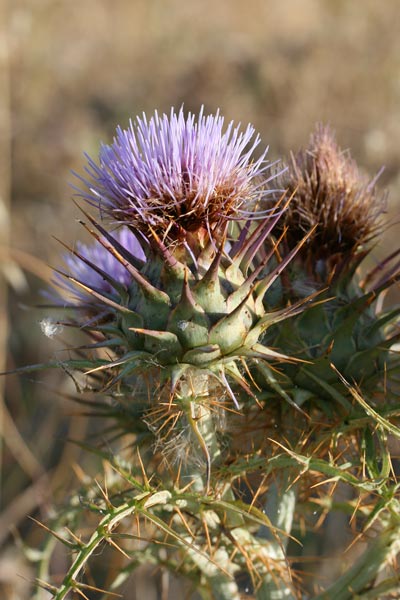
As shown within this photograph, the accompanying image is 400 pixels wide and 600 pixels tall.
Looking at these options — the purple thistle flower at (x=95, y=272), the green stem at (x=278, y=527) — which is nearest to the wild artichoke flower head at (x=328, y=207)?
the purple thistle flower at (x=95, y=272)

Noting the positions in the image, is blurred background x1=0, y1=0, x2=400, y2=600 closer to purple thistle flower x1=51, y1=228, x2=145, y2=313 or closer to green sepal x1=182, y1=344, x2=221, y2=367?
purple thistle flower x1=51, y1=228, x2=145, y2=313

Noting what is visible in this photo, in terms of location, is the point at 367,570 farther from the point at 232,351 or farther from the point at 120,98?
the point at 120,98

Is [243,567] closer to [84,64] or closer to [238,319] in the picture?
[238,319]

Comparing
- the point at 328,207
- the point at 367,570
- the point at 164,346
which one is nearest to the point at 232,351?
the point at 164,346

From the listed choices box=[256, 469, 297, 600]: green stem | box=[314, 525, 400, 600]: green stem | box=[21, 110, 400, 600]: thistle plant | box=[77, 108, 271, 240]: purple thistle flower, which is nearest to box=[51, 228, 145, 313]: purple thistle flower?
box=[21, 110, 400, 600]: thistle plant

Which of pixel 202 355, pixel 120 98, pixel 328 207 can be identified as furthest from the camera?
pixel 120 98

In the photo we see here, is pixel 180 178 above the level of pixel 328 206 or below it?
above

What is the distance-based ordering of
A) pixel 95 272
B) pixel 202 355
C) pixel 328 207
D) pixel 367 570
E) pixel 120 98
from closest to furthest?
1. pixel 202 355
2. pixel 367 570
3. pixel 328 207
4. pixel 95 272
5. pixel 120 98

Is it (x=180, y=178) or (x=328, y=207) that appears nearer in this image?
(x=180, y=178)
